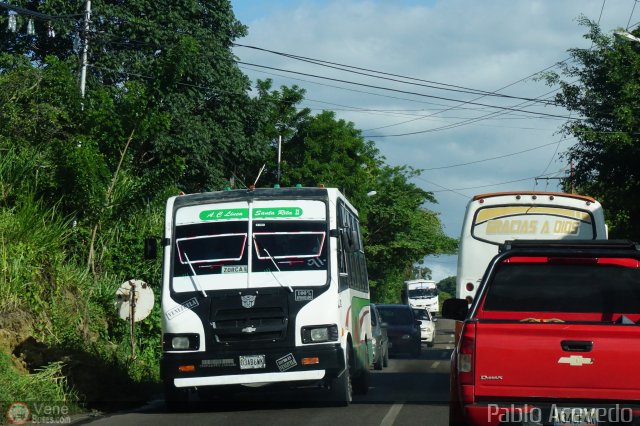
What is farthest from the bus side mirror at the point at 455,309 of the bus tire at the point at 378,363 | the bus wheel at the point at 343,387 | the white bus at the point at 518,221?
the bus tire at the point at 378,363

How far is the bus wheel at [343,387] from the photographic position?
14.5 metres

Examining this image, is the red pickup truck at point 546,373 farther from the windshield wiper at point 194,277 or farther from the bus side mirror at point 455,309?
→ the windshield wiper at point 194,277

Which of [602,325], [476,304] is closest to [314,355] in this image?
[476,304]

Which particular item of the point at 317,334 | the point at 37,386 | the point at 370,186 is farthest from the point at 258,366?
the point at 370,186

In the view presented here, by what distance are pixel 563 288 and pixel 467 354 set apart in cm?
159

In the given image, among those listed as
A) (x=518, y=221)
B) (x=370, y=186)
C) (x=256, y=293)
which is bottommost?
(x=256, y=293)

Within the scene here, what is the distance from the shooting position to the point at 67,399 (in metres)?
14.8

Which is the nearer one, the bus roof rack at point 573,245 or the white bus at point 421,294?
the bus roof rack at point 573,245

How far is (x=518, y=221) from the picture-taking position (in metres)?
19.2

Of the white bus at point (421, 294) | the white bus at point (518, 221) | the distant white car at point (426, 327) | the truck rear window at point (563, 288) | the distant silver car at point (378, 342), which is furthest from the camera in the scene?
the white bus at point (421, 294)

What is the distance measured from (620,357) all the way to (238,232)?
7890 millimetres

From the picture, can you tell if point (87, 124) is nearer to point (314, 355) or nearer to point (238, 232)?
point (238, 232)

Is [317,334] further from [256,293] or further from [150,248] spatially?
[150,248]

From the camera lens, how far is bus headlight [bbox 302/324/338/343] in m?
14.1
